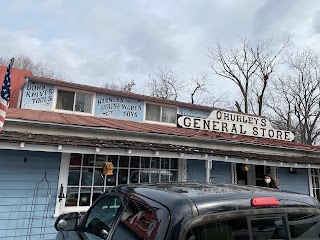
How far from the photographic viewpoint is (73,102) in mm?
11164

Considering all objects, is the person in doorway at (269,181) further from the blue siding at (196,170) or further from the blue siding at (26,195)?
the blue siding at (26,195)

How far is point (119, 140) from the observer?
24.0 ft

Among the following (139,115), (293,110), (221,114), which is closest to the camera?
(221,114)

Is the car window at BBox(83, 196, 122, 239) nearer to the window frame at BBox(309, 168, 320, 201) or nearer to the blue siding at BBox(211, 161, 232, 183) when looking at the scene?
the blue siding at BBox(211, 161, 232, 183)

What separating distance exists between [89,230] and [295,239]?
1.87 m

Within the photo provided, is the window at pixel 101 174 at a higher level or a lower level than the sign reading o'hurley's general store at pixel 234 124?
lower

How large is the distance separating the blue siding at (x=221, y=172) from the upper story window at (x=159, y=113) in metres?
4.27

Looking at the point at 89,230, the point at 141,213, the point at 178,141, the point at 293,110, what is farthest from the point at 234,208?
the point at 293,110

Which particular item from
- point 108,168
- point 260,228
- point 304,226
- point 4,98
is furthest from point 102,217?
point 108,168

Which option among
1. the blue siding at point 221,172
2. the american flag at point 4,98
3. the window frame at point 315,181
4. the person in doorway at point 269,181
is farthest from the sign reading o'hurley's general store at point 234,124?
the american flag at point 4,98

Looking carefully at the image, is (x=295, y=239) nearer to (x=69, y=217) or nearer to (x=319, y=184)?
(x=69, y=217)

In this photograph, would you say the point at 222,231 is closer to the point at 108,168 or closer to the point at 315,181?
the point at 108,168

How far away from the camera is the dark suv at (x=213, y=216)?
1581 mm

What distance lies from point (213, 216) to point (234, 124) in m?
9.86
